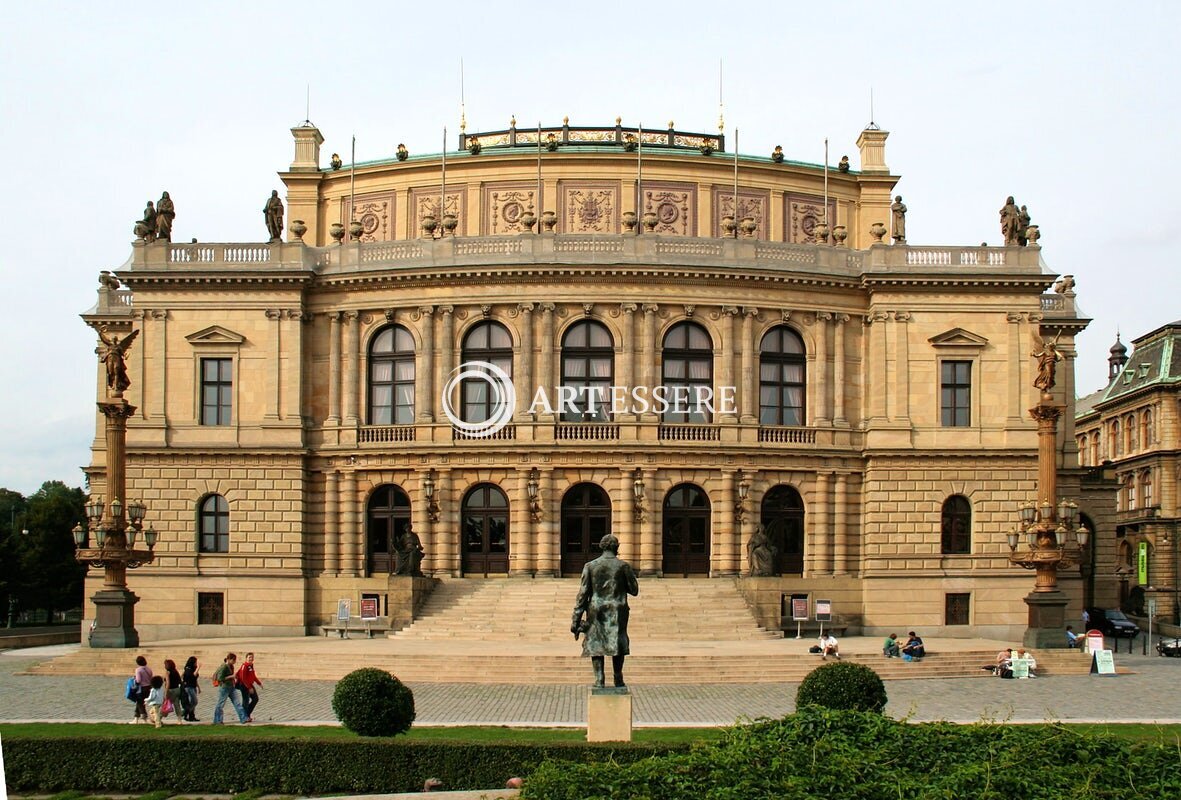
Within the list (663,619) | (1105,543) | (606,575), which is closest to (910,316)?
(663,619)

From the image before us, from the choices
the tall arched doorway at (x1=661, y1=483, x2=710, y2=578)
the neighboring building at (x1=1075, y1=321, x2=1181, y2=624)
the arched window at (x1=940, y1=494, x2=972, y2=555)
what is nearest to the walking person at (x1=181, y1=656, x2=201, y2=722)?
the tall arched doorway at (x1=661, y1=483, x2=710, y2=578)

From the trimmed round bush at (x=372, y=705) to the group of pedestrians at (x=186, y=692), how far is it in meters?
5.90

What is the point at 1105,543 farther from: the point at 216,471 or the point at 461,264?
the point at 216,471

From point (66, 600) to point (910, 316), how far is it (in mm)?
56300

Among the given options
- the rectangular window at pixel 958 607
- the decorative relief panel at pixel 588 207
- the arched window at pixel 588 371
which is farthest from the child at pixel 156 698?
the decorative relief panel at pixel 588 207

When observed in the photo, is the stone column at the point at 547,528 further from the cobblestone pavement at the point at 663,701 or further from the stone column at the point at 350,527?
the cobblestone pavement at the point at 663,701

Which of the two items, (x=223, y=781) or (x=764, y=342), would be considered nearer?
(x=223, y=781)

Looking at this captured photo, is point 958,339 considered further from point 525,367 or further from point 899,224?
point 525,367

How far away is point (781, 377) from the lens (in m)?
58.5

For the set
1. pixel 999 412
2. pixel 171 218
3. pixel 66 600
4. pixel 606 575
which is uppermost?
pixel 171 218

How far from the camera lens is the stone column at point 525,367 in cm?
5669

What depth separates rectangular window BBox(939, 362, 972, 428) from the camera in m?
58.3

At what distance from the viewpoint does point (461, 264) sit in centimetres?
5703

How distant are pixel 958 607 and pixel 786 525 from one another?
25.2 ft
